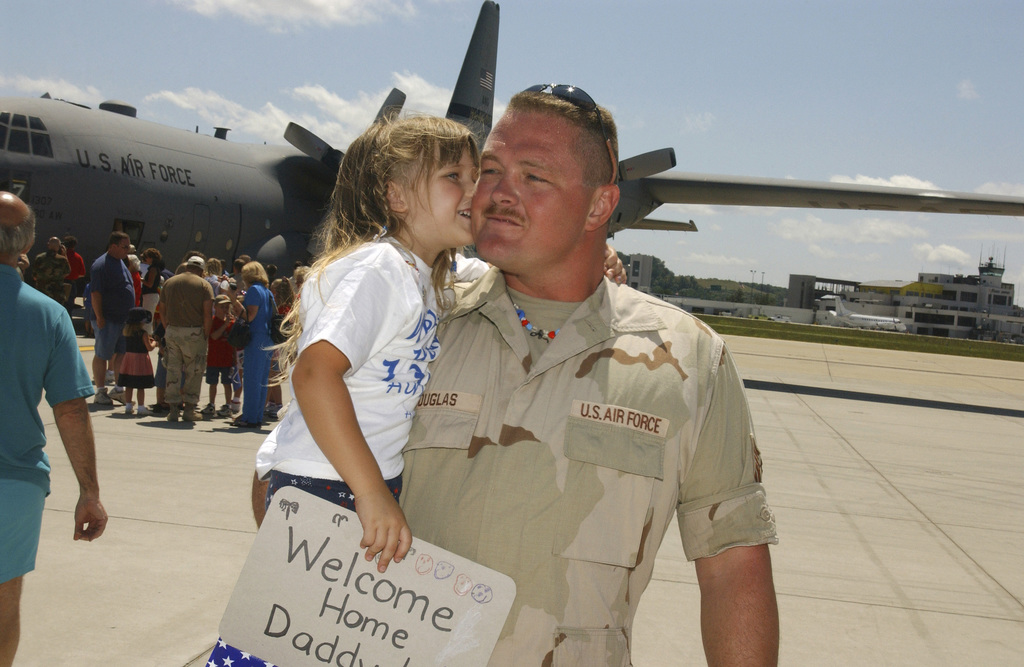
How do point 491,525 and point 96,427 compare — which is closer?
point 491,525

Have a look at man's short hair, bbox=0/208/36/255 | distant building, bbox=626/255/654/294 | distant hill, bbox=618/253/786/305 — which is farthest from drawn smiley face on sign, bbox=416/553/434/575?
distant hill, bbox=618/253/786/305

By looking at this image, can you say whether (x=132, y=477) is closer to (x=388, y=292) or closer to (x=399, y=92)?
(x=388, y=292)

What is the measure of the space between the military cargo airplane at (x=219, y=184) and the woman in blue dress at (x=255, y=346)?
17.6ft

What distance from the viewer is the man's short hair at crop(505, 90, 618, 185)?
210cm

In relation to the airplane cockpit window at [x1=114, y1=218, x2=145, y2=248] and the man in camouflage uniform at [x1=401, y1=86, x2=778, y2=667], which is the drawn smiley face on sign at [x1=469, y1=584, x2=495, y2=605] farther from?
the airplane cockpit window at [x1=114, y1=218, x2=145, y2=248]

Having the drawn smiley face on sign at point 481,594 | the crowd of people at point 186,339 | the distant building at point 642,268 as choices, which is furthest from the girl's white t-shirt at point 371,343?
the distant building at point 642,268

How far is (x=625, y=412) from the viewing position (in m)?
1.92

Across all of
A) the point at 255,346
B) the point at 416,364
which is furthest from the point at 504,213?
the point at 255,346

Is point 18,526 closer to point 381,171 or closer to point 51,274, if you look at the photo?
point 381,171

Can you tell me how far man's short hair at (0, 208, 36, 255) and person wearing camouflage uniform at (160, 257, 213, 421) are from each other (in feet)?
21.0

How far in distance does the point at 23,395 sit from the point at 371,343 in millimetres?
1610

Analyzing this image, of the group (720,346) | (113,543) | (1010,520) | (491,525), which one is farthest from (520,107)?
(1010,520)

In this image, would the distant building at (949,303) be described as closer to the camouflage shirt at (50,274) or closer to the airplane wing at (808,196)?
the airplane wing at (808,196)

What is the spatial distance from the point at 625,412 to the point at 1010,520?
7.12m
